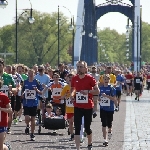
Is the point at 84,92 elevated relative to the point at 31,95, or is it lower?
elevated

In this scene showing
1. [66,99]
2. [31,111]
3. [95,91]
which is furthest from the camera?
[66,99]

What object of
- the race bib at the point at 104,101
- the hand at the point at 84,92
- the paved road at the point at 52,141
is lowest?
the paved road at the point at 52,141

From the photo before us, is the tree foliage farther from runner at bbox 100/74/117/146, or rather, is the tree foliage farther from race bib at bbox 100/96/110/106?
race bib at bbox 100/96/110/106

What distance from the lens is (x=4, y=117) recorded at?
10.8 m

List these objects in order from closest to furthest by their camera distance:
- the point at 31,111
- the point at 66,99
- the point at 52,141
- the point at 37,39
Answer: the point at 52,141
the point at 31,111
the point at 66,99
the point at 37,39

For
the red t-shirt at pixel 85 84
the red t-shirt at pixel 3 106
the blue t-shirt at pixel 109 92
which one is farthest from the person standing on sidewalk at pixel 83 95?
the red t-shirt at pixel 3 106

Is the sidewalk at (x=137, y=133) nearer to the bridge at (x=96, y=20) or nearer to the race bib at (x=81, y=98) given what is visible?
the race bib at (x=81, y=98)

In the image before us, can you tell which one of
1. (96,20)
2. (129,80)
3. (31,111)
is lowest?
(31,111)

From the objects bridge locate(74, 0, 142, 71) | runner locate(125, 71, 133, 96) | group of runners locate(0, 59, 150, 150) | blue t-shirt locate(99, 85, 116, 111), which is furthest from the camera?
bridge locate(74, 0, 142, 71)

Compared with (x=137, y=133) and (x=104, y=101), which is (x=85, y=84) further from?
(x=137, y=133)

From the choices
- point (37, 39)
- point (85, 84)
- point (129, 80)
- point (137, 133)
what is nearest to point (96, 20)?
point (37, 39)

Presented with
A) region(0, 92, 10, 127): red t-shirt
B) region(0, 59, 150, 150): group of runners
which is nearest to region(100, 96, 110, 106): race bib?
region(0, 59, 150, 150): group of runners

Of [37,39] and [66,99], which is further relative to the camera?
[37,39]

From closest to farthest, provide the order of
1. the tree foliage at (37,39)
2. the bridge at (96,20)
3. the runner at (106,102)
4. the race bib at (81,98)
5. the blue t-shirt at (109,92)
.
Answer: the race bib at (81,98), the runner at (106,102), the blue t-shirt at (109,92), the bridge at (96,20), the tree foliage at (37,39)
